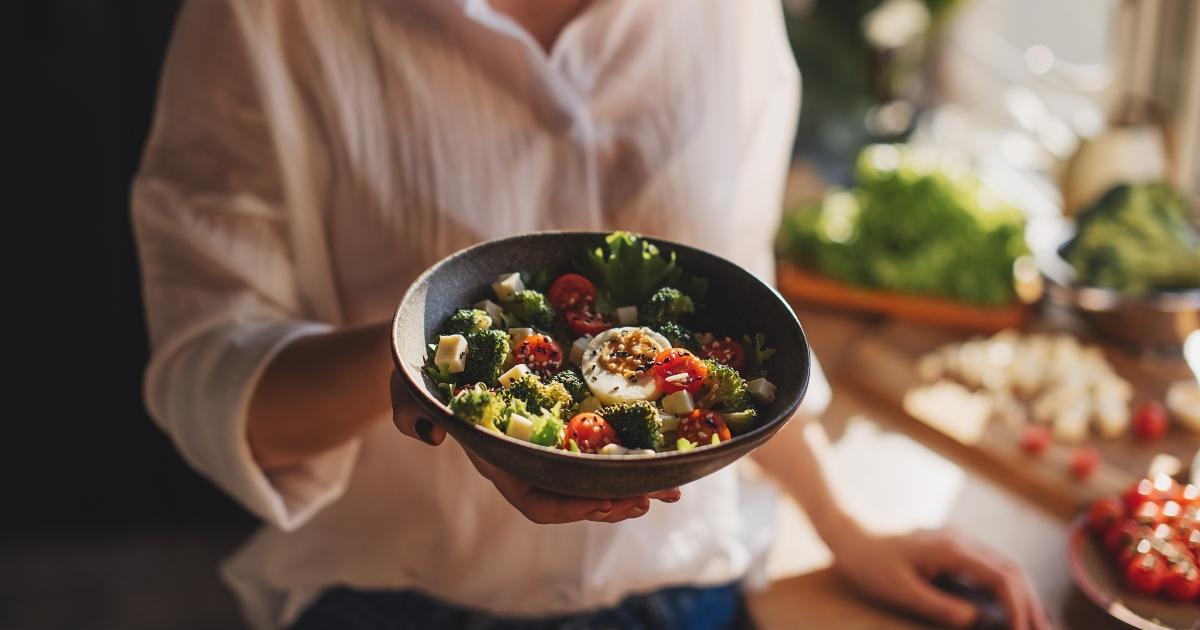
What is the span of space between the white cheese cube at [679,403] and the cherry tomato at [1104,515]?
3.13ft

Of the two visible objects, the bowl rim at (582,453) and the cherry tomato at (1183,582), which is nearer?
the bowl rim at (582,453)

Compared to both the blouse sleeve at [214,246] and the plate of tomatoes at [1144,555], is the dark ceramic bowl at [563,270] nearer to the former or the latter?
the blouse sleeve at [214,246]

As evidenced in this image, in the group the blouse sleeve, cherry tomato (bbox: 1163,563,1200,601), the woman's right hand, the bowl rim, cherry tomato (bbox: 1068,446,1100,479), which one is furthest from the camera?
cherry tomato (bbox: 1068,446,1100,479)

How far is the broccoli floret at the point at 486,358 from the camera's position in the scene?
0.98 meters

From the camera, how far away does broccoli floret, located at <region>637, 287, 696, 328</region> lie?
1091 millimetres

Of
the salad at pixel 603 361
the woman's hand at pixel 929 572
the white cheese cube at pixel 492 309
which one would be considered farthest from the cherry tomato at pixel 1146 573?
the white cheese cube at pixel 492 309

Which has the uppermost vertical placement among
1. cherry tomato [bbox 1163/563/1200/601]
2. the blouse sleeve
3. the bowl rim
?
the bowl rim

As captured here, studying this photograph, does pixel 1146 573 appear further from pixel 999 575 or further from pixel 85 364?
pixel 85 364

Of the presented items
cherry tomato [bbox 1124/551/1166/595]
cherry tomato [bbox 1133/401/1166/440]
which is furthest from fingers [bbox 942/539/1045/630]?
cherry tomato [bbox 1133/401/1166/440]

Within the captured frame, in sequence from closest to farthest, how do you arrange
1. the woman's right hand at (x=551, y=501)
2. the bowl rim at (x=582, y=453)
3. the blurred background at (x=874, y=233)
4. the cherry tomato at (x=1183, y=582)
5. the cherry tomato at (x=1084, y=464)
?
the bowl rim at (x=582, y=453), the woman's right hand at (x=551, y=501), the cherry tomato at (x=1183, y=582), the cherry tomato at (x=1084, y=464), the blurred background at (x=874, y=233)

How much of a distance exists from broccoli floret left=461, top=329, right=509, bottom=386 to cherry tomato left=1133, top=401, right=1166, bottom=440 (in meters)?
1.44

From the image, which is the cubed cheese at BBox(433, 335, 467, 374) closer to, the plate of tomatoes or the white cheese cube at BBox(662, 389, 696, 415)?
the white cheese cube at BBox(662, 389, 696, 415)

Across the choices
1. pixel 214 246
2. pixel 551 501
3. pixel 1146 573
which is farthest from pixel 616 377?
pixel 1146 573

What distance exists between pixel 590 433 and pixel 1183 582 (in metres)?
1.01
